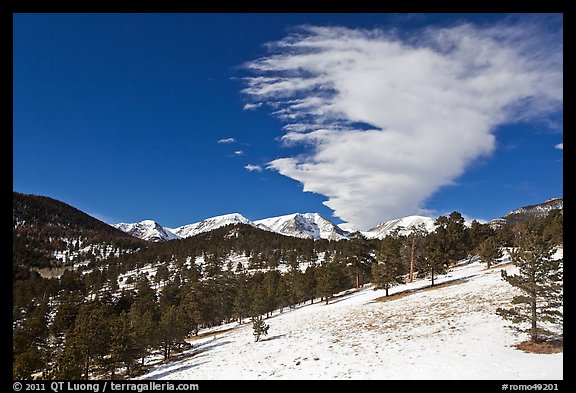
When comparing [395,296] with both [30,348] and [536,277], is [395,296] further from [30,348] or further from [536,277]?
[30,348]

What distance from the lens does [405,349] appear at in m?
20.7

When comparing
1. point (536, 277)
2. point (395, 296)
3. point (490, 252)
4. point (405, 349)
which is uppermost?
point (490, 252)

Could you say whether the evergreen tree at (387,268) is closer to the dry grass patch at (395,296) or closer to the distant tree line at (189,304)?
the distant tree line at (189,304)

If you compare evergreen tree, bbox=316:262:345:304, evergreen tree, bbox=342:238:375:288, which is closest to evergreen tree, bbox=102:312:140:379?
evergreen tree, bbox=316:262:345:304

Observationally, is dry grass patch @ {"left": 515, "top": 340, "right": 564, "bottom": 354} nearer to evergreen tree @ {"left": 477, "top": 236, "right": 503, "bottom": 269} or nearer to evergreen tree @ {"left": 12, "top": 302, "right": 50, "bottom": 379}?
evergreen tree @ {"left": 12, "top": 302, "right": 50, "bottom": 379}

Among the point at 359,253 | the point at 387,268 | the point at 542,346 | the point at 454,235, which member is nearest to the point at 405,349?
the point at 542,346

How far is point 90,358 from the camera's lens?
99.2 ft

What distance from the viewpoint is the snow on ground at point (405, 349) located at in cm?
1556

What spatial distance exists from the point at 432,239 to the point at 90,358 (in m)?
57.4

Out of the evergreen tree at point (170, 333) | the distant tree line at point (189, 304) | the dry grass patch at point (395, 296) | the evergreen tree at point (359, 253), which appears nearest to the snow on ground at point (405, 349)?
the dry grass patch at point (395, 296)
